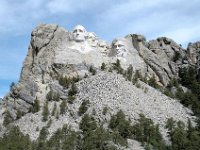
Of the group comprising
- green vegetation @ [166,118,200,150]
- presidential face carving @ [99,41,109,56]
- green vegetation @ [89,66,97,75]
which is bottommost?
green vegetation @ [166,118,200,150]

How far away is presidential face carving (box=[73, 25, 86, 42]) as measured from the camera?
114m

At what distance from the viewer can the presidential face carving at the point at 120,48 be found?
375 feet

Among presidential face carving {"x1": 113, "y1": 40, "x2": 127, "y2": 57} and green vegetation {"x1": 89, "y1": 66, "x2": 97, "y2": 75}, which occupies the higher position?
presidential face carving {"x1": 113, "y1": 40, "x2": 127, "y2": 57}

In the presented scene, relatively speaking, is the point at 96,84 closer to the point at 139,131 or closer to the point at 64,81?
the point at 64,81

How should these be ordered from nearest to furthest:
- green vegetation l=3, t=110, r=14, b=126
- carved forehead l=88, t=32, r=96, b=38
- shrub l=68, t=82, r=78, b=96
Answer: green vegetation l=3, t=110, r=14, b=126 < shrub l=68, t=82, r=78, b=96 < carved forehead l=88, t=32, r=96, b=38

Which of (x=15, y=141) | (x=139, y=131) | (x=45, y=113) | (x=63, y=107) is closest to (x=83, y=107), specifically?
(x=63, y=107)

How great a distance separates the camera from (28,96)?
336 ft

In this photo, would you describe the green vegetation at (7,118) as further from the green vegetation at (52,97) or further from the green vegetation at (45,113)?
the green vegetation at (52,97)

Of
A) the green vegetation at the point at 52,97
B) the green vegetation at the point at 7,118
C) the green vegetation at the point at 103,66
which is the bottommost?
the green vegetation at the point at 7,118

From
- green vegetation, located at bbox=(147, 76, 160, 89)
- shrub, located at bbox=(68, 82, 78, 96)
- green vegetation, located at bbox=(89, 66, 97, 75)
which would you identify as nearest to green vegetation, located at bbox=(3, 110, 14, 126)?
shrub, located at bbox=(68, 82, 78, 96)

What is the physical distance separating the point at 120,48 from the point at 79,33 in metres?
7.72

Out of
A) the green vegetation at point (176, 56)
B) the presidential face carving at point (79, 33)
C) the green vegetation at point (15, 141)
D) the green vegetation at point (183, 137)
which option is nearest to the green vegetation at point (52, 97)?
the green vegetation at point (15, 141)

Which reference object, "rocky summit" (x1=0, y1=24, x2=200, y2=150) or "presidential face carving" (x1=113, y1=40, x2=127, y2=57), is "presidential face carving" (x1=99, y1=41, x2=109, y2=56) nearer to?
"rocky summit" (x1=0, y1=24, x2=200, y2=150)

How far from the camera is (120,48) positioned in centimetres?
11475
